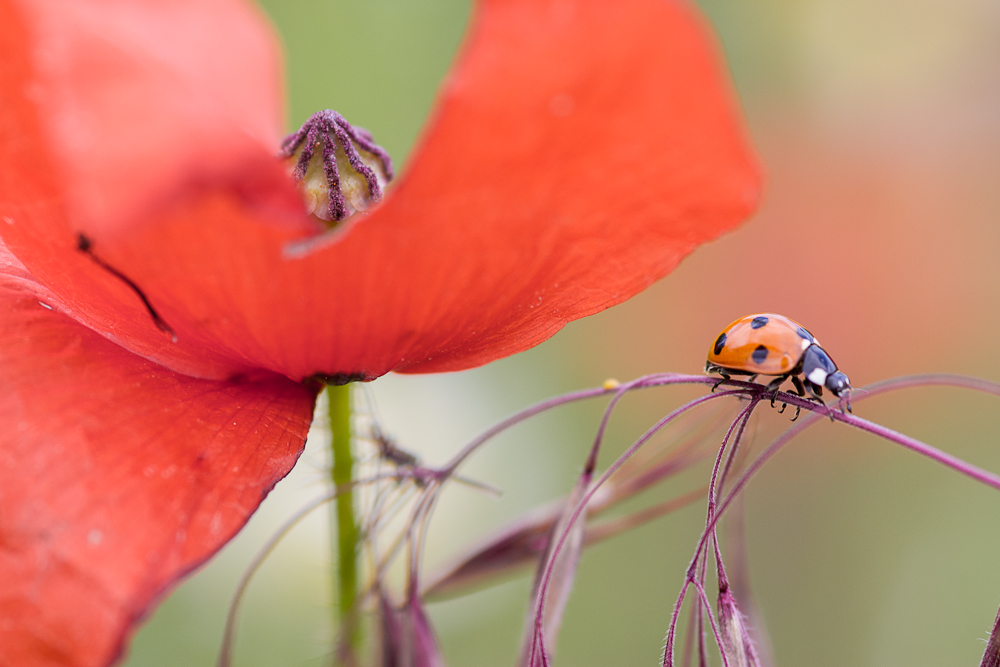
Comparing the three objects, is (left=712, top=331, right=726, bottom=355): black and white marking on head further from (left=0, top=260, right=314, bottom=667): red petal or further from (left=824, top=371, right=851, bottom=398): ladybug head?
(left=0, top=260, right=314, bottom=667): red petal

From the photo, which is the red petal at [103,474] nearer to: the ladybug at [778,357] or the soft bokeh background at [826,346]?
the ladybug at [778,357]

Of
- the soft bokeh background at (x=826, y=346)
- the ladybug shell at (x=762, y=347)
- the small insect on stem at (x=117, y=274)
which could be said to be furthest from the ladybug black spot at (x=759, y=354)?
the soft bokeh background at (x=826, y=346)

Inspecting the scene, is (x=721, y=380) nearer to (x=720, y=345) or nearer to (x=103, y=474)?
(x=720, y=345)

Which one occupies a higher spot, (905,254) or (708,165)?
(905,254)

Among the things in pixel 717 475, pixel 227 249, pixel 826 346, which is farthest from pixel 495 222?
pixel 826 346

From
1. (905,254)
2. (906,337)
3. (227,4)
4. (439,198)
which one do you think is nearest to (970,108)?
(905,254)

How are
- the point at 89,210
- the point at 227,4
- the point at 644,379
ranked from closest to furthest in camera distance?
the point at 89,210 → the point at 644,379 → the point at 227,4

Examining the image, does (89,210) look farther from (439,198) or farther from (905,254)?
(905,254)
